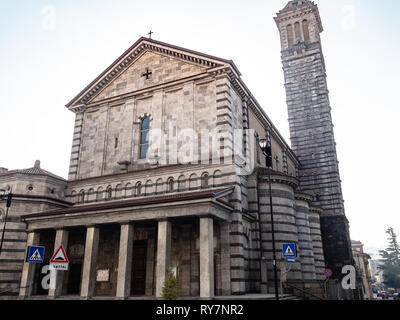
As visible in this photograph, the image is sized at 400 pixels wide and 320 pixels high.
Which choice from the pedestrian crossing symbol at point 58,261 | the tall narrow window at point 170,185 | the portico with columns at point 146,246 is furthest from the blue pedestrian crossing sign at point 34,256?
the tall narrow window at point 170,185

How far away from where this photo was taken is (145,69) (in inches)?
1166

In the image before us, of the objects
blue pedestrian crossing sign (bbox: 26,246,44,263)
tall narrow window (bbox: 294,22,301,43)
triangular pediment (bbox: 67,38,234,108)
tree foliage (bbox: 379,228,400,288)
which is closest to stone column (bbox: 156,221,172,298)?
blue pedestrian crossing sign (bbox: 26,246,44,263)

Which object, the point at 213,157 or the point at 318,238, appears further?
the point at 318,238

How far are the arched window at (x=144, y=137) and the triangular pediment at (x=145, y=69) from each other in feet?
10.2

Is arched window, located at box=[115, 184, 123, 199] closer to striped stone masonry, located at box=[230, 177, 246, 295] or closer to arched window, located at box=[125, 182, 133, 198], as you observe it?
arched window, located at box=[125, 182, 133, 198]

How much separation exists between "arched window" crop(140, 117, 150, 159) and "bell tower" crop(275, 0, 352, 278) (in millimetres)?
23382

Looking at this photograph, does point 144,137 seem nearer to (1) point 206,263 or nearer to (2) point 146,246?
(2) point 146,246

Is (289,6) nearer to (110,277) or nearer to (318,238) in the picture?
(318,238)

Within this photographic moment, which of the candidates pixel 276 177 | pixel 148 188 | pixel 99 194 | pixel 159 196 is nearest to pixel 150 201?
pixel 159 196

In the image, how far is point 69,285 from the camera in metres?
24.9

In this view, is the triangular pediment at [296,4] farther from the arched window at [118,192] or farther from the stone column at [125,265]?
the stone column at [125,265]

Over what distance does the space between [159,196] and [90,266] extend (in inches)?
238

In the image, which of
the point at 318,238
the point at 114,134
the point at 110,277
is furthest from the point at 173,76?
the point at 318,238

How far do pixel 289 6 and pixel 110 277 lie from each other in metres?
45.1
